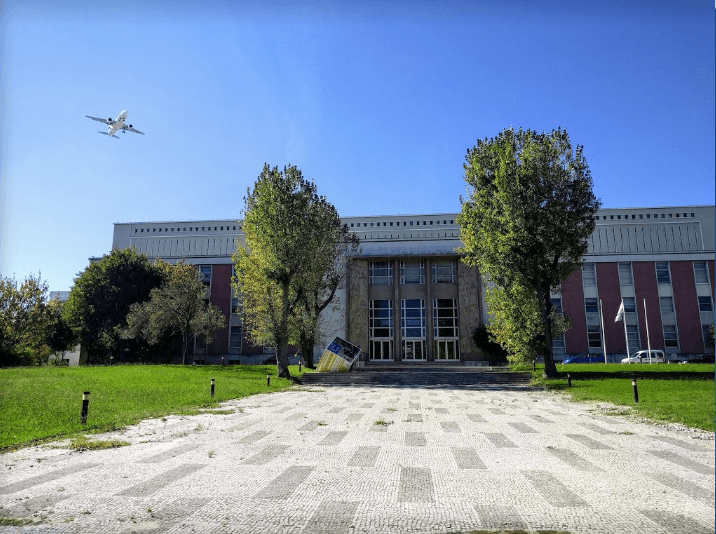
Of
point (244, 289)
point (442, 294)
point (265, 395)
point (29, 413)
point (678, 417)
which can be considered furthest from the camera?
point (442, 294)

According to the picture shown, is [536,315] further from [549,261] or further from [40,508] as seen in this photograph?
[40,508]

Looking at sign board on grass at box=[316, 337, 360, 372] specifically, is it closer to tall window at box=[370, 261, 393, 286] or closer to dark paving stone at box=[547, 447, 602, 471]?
tall window at box=[370, 261, 393, 286]

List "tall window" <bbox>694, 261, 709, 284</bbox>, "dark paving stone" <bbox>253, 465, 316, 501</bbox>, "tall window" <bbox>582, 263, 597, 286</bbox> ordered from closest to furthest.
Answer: "dark paving stone" <bbox>253, 465, 316, 501</bbox>, "tall window" <bbox>694, 261, 709, 284</bbox>, "tall window" <bbox>582, 263, 597, 286</bbox>

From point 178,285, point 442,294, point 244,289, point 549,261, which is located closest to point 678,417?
point 549,261

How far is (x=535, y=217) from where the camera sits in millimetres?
26938

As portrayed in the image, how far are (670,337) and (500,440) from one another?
59216 mm

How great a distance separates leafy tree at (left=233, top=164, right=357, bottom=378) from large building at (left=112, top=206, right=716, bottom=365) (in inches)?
938

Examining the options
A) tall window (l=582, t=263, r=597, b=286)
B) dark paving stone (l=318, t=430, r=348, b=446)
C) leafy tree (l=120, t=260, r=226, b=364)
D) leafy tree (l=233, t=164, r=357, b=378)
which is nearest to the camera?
dark paving stone (l=318, t=430, r=348, b=446)

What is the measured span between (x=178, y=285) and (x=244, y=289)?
14375 mm

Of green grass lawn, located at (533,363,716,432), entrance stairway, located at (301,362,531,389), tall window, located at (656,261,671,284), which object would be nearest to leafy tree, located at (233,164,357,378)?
entrance stairway, located at (301,362,531,389)

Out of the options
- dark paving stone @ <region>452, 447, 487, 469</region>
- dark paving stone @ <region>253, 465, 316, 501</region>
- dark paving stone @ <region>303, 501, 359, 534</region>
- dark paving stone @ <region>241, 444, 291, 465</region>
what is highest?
dark paving stone @ <region>303, 501, 359, 534</region>

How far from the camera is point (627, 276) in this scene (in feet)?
195

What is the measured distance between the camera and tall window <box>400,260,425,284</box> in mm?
60188

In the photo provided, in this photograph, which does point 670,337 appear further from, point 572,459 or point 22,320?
point 22,320
